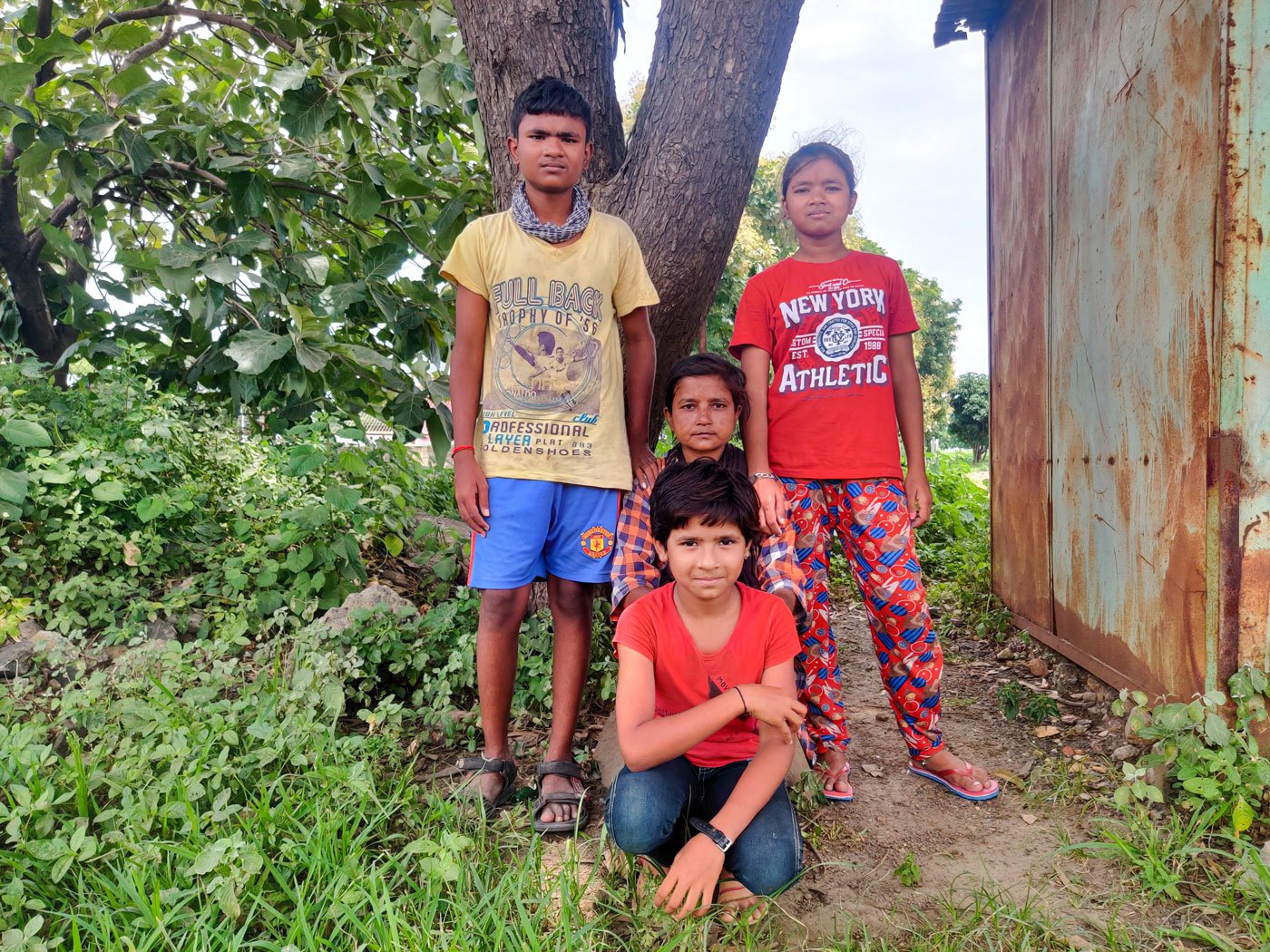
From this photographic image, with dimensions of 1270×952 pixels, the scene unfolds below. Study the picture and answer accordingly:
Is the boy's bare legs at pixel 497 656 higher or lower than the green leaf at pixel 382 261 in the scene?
lower

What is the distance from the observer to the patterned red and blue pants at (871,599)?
7.81 feet

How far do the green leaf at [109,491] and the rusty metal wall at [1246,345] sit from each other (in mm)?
3635

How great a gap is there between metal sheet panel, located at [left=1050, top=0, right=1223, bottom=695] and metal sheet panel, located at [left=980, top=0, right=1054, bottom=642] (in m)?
0.17

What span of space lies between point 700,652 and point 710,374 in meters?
0.76

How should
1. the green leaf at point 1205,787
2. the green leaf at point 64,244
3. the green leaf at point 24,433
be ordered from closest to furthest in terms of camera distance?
the green leaf at point 1205,787 → the green leaf at point 24,433 → the green leaf at point 64,244

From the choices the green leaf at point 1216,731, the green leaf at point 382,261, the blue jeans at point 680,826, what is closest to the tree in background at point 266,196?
the green leaf at point 382,261

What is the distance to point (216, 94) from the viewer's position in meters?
4.89

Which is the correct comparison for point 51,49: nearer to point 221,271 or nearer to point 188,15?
point 221,271

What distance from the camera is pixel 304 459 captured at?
3.16 meters

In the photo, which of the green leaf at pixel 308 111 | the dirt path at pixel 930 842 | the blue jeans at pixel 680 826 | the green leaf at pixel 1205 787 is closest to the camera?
the blue jeans at pixel 680 826

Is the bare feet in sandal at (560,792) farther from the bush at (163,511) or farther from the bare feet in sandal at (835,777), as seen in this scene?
the bush at (163,511)

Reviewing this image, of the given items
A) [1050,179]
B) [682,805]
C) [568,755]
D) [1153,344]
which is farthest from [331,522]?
[1050,179]

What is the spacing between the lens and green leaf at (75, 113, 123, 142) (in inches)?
130

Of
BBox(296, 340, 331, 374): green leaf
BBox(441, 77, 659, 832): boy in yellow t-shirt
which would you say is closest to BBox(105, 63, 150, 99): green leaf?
BBox(296, 340, 331, 374): green leaf
